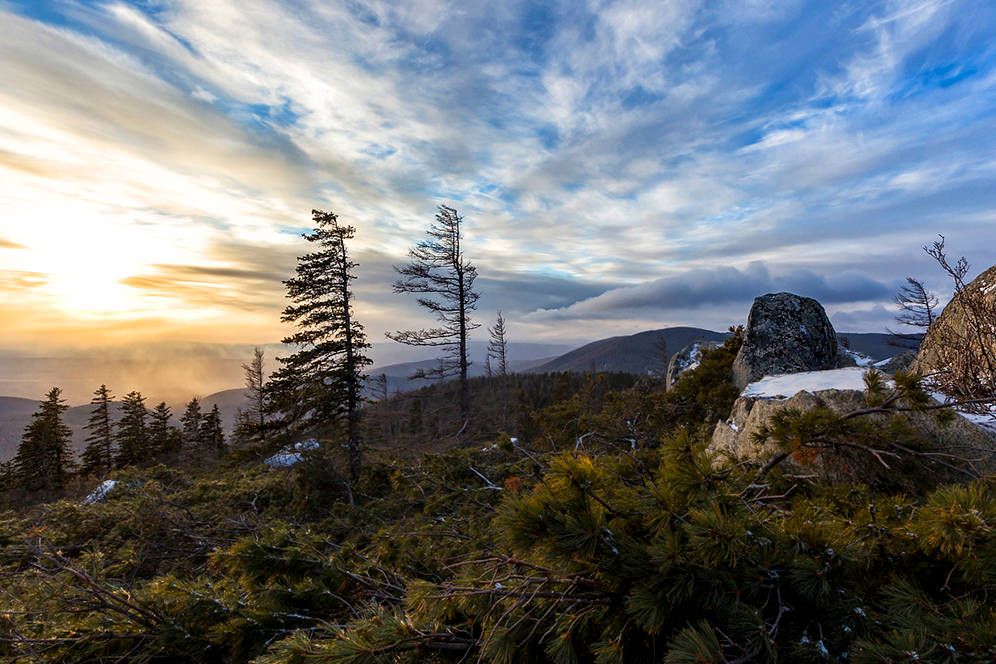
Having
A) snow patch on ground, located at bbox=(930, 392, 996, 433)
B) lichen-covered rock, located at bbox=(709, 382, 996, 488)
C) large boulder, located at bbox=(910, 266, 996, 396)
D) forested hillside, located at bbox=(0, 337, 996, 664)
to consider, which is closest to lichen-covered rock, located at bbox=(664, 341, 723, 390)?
large boulder, located at bbox=(910, 266, 996, 396)

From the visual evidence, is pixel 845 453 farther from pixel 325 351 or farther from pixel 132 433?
pixel 132 433

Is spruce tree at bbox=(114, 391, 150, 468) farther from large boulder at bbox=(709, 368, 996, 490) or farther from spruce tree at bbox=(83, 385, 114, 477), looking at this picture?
large boulder at bbox=(709, 368, 996, 490)

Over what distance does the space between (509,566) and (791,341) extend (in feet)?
33.8

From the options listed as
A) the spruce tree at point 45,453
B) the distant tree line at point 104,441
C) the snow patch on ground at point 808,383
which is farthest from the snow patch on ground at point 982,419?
the spruce tree at point 45,453

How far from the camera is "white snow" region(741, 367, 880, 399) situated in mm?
5062

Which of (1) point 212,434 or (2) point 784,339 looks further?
(1) point 212,434

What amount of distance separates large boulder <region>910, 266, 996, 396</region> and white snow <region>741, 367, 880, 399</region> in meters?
0.72

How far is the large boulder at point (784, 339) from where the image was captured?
9.53 meters

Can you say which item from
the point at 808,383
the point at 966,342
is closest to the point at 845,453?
the point at 808,383

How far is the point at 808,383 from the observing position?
5.54 m

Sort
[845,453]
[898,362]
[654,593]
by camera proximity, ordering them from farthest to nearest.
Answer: [898,362] < [845,453] < [654,593]

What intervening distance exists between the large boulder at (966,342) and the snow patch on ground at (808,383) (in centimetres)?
72

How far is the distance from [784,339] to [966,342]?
484 cm

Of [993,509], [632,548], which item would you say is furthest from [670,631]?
[993,509]
